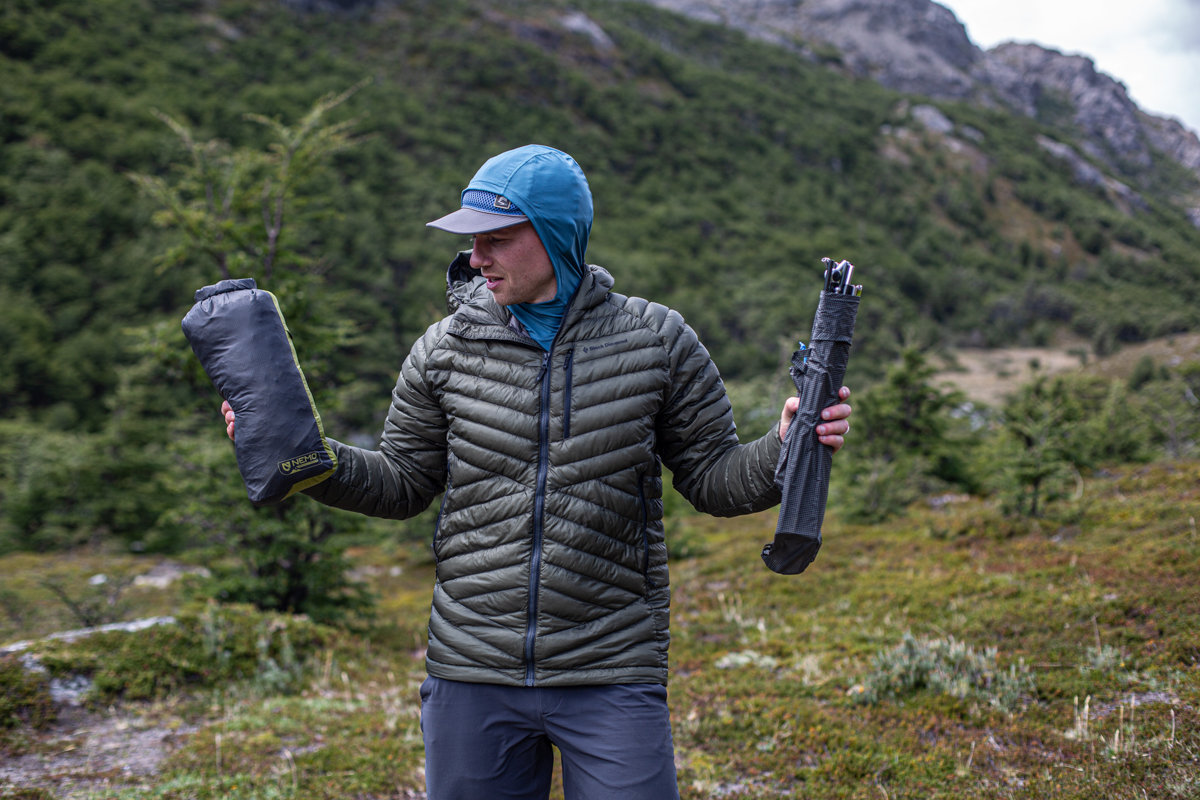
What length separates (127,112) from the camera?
61625 mm

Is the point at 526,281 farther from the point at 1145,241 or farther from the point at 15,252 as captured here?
the point at 1145,241

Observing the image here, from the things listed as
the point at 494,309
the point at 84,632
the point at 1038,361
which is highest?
the point at 1038,361

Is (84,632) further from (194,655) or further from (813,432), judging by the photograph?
(813,432)

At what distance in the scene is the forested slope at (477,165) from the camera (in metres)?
43.4

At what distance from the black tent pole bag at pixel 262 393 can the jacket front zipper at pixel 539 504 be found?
62cm

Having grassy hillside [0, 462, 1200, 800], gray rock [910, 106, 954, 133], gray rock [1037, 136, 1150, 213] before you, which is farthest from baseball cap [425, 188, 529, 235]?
gray rock [1037, 136, 1150, 213]

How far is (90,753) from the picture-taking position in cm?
472

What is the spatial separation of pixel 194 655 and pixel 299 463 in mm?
5497

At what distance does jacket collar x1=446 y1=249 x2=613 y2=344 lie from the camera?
7.36ft

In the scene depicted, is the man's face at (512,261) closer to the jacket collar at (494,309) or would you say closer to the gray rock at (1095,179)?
the jacket collar at (494,309)

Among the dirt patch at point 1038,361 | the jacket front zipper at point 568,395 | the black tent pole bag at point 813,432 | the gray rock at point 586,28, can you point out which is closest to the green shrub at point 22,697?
the jacket front zipper at point 568,395

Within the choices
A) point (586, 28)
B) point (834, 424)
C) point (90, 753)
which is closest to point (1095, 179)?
point (586, 28)

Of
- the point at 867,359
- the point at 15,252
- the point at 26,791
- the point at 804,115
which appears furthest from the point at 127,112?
the point at 804,115

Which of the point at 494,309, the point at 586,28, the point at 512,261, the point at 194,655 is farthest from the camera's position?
the point at 586,28
